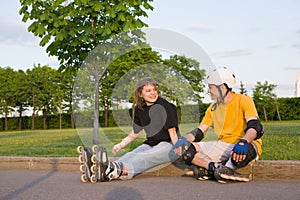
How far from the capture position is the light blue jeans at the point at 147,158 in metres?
5.47

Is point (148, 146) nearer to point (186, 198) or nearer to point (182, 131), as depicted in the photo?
point (182, 131)

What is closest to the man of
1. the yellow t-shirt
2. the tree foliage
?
the yellow t-shirt

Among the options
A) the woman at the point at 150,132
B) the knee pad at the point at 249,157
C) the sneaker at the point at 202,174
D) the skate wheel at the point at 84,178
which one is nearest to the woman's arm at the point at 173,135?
the woman at the point at 150,132

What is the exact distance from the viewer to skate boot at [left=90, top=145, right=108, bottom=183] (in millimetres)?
5062

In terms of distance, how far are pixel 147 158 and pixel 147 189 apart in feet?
2.49

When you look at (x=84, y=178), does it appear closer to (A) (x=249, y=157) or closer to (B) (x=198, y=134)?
(B) (x=198, y=134)

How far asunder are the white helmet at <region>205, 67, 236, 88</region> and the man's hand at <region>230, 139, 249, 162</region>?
71cm

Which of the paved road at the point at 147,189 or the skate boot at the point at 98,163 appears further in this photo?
the skate boot at the point at 98,163

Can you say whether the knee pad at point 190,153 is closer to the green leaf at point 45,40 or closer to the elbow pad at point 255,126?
the elbow pad at point 255,126

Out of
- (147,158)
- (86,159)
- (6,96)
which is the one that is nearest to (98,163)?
(86,159)

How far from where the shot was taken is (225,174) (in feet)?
16.0

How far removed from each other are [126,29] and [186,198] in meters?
5.11

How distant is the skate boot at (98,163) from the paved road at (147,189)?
0.09 m

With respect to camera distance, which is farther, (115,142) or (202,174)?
(115,142)
